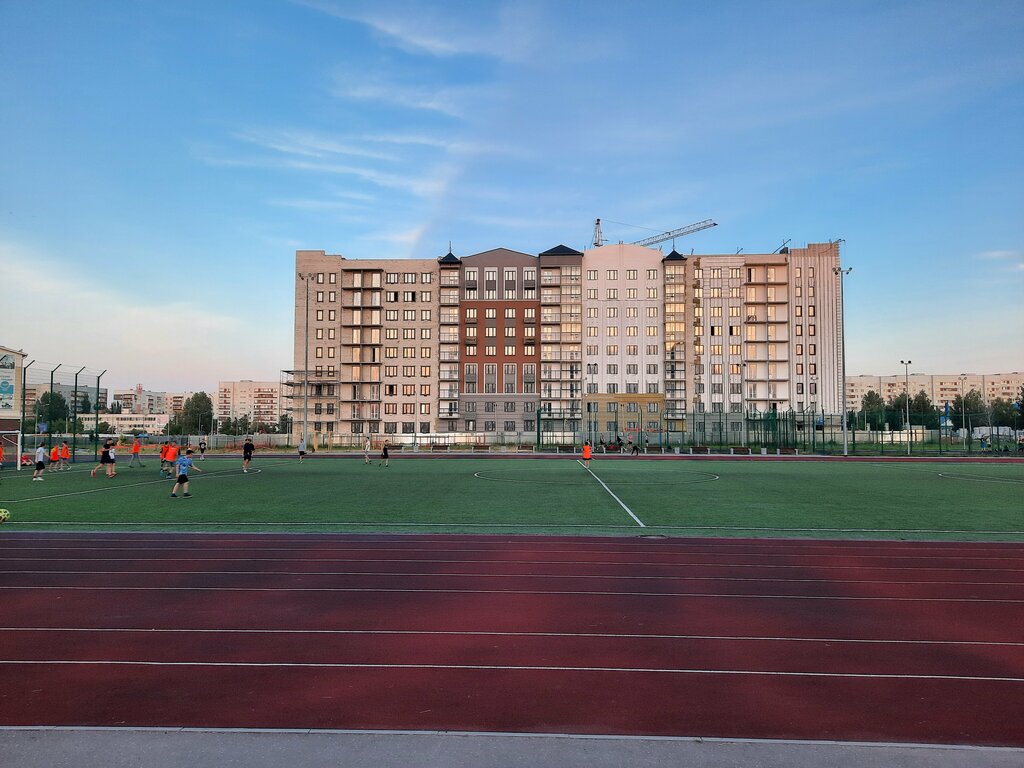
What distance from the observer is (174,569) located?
10625 mm

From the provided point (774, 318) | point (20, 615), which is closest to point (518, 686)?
point (20, 615)

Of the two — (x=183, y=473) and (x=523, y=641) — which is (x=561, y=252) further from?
(x=523, y=641)

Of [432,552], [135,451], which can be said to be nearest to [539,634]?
[432,552]

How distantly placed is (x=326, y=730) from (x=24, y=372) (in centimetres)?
3930

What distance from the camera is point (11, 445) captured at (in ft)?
122

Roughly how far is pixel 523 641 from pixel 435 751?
8.68 feet

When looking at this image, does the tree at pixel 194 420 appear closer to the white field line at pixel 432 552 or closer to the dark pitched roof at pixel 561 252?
the dark pitched roof at pixel 561 252

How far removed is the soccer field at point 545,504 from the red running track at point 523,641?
2.86 metres

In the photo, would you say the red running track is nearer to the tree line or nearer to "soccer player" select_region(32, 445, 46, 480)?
"soccer player" select_region(32, 445, 46, 480)

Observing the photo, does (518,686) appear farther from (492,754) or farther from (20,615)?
(20,615)

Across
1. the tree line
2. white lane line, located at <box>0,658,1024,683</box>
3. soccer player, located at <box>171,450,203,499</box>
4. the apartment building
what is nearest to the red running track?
white lane line, located at <box>0,658,1024,683</box>

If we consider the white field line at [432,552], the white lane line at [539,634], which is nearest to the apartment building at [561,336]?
the white field line at [432,552]

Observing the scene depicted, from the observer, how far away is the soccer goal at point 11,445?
111 ft

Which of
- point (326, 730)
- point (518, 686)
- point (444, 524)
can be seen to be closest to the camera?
point (326, 730)
